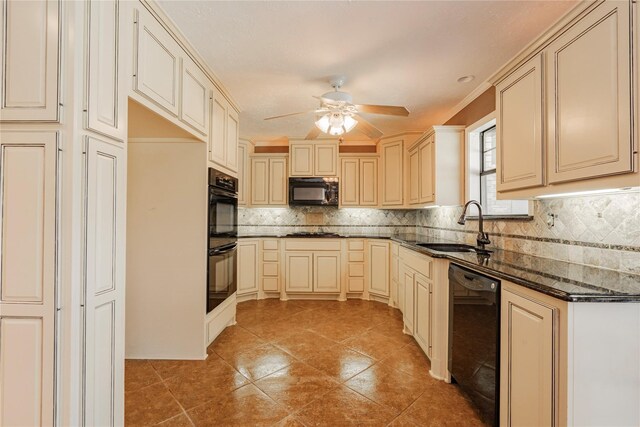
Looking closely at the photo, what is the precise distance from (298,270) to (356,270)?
0.88 meters

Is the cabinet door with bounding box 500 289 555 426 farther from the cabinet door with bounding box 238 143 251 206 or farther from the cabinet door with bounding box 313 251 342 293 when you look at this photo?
the cabinet door with bounding box 238 143 251 206

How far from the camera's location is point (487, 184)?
2.85m

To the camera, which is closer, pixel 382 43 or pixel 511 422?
pixel 511 422

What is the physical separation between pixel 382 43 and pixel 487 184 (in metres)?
1.81

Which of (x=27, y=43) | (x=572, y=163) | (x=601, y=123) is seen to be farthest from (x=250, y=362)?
(x=601, y=123)

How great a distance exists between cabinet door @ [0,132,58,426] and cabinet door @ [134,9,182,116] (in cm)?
61

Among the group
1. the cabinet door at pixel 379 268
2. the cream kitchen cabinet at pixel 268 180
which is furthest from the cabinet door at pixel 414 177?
the cream kitchen cabinet at pixel 268 180

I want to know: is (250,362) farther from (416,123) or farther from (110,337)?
(416,123)

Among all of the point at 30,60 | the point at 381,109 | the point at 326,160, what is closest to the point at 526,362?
the point at 381,109

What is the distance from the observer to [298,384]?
2018 millimetres

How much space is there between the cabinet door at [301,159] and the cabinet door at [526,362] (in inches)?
130

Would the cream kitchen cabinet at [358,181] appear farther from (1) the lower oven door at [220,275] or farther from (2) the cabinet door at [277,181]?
(1) the lower oven door at [220,275]

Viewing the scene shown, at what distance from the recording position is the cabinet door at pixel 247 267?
157 inches

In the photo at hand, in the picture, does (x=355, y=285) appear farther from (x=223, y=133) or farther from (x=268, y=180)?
(x=223, y=133)
